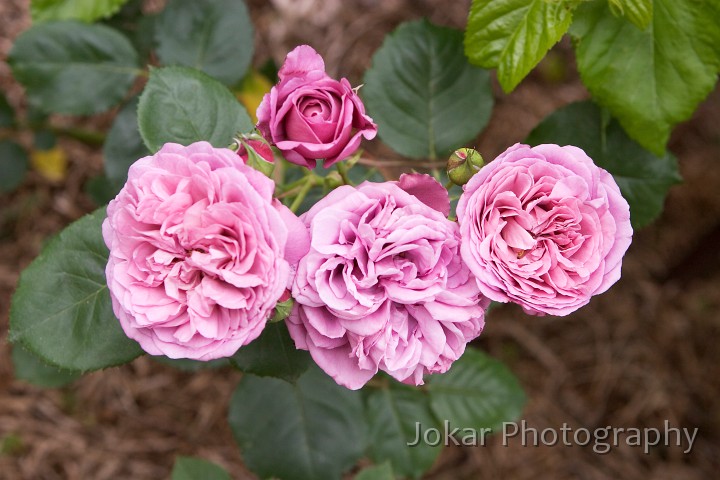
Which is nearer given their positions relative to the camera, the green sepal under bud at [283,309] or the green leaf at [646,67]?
the green sepal under bud at [283,309]

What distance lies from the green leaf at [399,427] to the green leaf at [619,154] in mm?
717

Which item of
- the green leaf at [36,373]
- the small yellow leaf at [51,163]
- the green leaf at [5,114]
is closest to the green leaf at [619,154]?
the green leaf at [36,373]

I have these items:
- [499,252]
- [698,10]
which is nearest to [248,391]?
[499,252]

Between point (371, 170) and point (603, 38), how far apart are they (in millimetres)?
505

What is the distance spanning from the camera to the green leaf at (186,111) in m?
1.06

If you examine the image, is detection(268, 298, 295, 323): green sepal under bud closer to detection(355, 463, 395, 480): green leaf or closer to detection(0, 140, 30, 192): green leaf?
detection(355, 463, 395, 480): green leaf

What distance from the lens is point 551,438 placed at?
2186mm

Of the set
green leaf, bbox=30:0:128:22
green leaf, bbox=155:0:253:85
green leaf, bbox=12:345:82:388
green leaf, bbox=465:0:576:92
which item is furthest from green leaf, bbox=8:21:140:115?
green leaf, bbox=465:0:576:92

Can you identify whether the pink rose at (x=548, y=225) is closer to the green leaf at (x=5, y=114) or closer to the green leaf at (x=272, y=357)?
the green leaf at (x=272, y=357)

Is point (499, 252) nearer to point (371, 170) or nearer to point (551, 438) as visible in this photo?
point (371, 170)

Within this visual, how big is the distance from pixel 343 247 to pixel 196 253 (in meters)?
0.18

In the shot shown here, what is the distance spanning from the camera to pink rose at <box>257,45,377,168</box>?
0.88 m

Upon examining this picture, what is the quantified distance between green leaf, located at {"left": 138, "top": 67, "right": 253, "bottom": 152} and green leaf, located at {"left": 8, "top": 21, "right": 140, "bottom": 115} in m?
0.51

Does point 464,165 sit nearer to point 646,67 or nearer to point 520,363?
point 646,67
